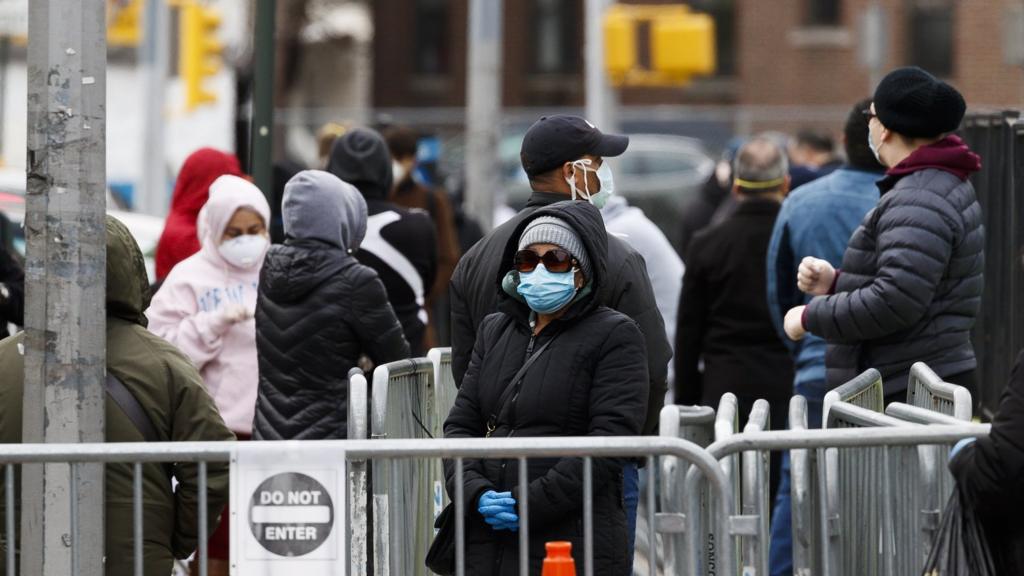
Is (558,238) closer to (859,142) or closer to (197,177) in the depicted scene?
(859,142)

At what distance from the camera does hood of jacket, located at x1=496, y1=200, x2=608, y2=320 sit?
5.27 meters

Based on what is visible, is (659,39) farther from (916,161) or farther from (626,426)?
(626,426)

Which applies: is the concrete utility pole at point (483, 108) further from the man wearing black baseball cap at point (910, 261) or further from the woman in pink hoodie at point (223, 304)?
the man wearing black baseball cap at point (910, 261)

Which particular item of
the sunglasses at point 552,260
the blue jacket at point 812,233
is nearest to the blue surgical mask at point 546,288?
the sunglasses at point 552,260

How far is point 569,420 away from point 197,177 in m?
3.93

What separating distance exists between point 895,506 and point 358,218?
2.78 metres

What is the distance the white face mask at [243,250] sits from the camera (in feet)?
24.4

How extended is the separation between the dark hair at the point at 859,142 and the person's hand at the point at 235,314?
2557 millimetres

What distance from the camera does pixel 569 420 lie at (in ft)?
16.9

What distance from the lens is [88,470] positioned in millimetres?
4879

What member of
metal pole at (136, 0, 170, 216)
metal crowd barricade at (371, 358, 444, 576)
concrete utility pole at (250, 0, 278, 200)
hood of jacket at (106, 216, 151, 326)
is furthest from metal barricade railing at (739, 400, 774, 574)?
metal pole at (136, 0, 170, 216)

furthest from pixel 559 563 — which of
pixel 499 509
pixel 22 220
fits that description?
pixel 22 220

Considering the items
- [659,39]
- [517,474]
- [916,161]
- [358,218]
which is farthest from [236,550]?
[659,39]

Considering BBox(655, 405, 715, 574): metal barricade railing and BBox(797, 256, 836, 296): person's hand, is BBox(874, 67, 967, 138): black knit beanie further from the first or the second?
BBox(655, 405, 715, 574): metal barricade railing
